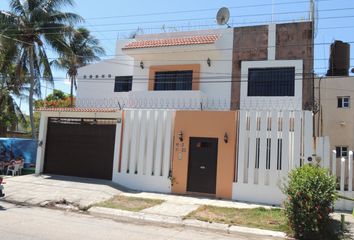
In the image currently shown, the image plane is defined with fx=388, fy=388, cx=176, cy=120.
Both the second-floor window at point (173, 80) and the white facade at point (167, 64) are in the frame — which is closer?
the white facade at point (167, 64)

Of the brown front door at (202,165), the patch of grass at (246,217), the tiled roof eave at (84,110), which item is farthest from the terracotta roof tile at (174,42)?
the patch of grass at (246,217)

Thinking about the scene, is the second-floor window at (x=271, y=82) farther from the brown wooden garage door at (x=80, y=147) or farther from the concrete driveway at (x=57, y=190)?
the concrete driveway at (x=57, y=190)

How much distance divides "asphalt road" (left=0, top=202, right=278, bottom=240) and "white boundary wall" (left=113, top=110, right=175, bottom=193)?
16.1 feet

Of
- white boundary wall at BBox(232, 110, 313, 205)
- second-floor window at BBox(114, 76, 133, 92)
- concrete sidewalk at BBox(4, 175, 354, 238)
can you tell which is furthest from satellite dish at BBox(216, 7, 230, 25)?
concrete sidewalk at BBox(4, 175, 354, 238)

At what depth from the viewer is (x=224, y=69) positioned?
65.9 feet

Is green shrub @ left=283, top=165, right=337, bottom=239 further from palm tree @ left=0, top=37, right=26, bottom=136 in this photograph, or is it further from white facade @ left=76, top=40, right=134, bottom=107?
palm tree @ left=0, top=37, right=26, bottom=136

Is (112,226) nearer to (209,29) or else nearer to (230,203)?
(230,203)

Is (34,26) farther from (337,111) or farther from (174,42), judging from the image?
(337,111)

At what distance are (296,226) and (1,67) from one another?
2463 cm

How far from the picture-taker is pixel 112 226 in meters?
10.3

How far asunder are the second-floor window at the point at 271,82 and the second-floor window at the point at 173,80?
10.7ft

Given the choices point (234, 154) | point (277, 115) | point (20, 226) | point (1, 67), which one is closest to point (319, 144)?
point (277, 115)

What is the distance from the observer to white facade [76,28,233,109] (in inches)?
784

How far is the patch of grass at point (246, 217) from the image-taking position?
10.8m
